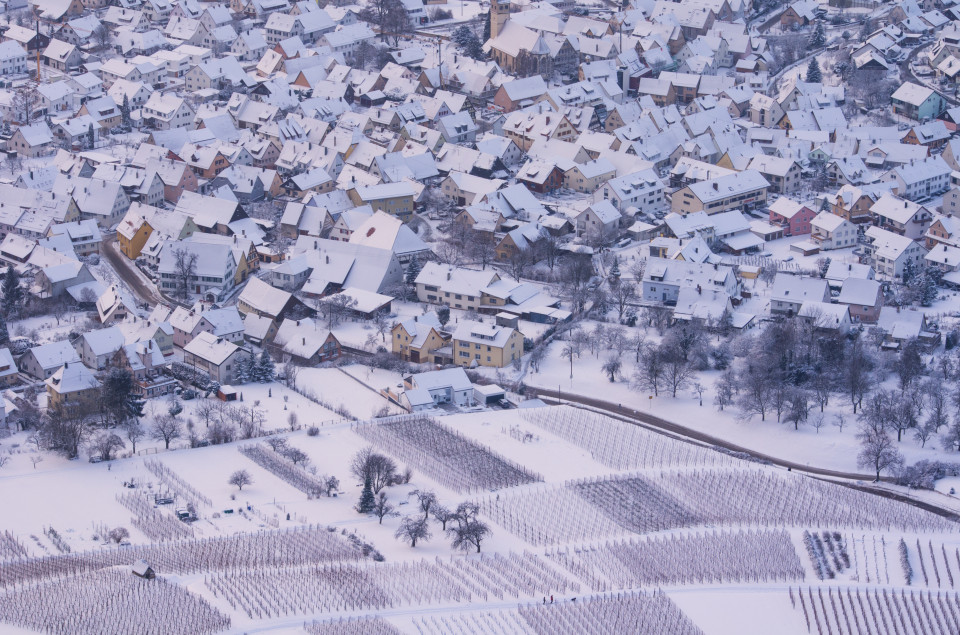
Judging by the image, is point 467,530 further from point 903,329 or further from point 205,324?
point 903,329

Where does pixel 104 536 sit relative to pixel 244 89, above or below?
below

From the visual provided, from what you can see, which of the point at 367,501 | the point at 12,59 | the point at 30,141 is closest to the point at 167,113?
the point at 30,141

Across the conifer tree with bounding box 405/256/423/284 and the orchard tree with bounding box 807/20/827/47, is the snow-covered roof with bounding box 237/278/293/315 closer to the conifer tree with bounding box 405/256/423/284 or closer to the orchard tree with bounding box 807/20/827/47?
the conifer tree with bounding box 405/256/423/284

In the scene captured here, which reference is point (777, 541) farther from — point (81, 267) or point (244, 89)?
point (244, 89)

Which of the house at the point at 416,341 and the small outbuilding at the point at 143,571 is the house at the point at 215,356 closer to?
the house at the point at 416,341

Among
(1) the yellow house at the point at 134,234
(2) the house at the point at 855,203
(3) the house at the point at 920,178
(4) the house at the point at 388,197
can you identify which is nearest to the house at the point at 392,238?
(4) the house at the point at 388,197

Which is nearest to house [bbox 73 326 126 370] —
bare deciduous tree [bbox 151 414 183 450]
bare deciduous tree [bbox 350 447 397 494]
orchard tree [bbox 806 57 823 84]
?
bare deciduous tree [bbox 151 414 183 450]

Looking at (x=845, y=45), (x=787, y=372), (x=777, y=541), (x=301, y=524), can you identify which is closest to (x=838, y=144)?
(x=845, y=45)
